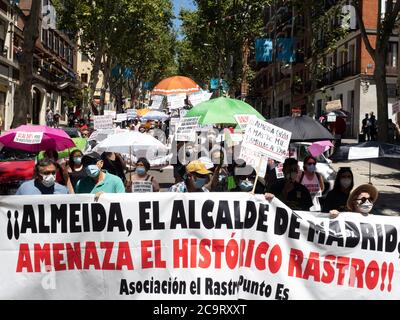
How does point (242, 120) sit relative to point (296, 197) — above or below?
above

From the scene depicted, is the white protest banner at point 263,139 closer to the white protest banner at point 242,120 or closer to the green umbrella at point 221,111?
the white protest banner at point 242,120

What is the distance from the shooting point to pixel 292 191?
7.31 meters

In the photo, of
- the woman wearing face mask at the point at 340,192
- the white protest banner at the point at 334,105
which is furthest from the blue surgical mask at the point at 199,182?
the white protest banner at the point at 334,105

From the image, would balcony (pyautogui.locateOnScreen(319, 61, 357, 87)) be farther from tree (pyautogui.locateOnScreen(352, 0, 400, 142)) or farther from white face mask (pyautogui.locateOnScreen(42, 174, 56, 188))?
white face mask (pyautogui.locateOnScreen(42, 174, 56, 188))

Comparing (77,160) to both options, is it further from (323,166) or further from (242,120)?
(323,166)

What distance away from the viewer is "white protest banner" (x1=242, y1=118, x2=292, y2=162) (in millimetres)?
6086

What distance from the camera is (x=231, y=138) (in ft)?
39.0

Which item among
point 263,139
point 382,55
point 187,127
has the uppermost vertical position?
point 382,55

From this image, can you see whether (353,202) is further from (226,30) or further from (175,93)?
(226,30)

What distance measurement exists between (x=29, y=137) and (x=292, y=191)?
399 centimetres

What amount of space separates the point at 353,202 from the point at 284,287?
1161 mm

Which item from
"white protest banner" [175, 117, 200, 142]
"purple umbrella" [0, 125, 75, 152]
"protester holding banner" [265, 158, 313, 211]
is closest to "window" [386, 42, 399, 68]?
"white protest banner" [175, 117, 200, 142]

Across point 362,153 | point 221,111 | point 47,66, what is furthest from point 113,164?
point 47,66

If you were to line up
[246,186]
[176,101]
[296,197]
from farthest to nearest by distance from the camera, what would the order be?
[176,101] < [296,197] < [246,186]
